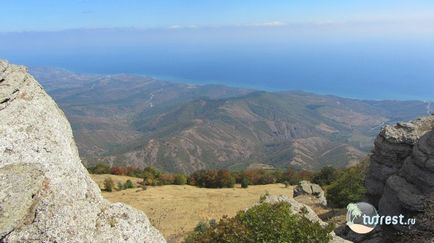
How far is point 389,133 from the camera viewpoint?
2441 centimetres

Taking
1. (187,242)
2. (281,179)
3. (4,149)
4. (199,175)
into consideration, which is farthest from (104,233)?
(281,179)

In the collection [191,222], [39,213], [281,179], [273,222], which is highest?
[39,213]

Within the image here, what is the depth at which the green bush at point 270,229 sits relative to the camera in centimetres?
1341

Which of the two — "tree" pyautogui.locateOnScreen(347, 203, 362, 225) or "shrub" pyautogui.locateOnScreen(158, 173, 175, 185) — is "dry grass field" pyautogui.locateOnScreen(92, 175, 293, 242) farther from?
"tree" pyautogui.locateOnScreen(347, 203, 362, 225)

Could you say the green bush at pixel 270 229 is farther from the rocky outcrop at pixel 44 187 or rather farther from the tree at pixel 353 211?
the tree at pixel 353 211

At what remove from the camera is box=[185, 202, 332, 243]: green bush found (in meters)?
13.4

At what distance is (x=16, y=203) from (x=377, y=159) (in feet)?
73.3

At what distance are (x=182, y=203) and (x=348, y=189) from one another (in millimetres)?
16207

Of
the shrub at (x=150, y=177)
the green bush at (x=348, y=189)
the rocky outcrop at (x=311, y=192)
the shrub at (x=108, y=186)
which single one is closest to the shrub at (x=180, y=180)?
the shrub at (x=150, y=177)

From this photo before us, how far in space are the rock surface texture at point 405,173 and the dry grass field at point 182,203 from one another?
12749mm

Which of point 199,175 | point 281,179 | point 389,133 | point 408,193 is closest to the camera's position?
point 408,193

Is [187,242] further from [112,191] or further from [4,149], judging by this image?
[112,191]

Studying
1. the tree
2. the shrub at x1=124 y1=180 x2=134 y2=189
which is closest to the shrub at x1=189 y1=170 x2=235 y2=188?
the shrub at x1=124 y1=180 x2=134 y2=189

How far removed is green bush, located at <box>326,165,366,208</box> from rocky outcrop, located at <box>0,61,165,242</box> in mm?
23683
